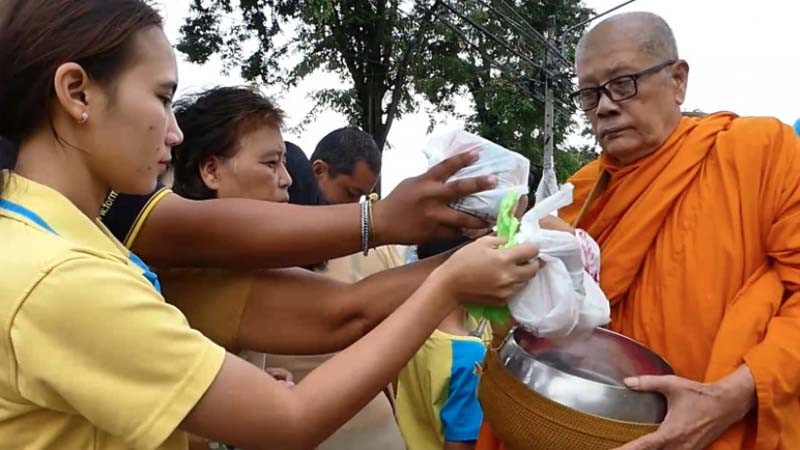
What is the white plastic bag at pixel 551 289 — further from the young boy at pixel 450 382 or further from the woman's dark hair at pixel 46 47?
the young boy at pixel 450 382

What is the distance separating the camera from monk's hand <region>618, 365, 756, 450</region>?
149cm

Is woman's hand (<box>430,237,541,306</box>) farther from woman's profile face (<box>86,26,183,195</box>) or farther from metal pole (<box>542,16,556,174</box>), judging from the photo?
metal pole (<box>542,16,556,174</box>)

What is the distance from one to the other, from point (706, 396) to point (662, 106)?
0.84 metres

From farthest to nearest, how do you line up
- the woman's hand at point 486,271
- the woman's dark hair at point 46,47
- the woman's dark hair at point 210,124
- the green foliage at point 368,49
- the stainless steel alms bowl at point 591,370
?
the green foliage at point 368,49 → the woman's dark hair at point 210,124 → the stainless steel alms bowl at point 591,370 → the woman's hand at point 486,271 → the woman's dark hair at point 46,47

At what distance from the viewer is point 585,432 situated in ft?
4.54

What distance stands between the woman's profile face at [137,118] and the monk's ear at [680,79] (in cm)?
146

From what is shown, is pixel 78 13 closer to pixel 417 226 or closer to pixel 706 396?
pixel 417 226

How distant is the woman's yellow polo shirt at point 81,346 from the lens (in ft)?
3.16

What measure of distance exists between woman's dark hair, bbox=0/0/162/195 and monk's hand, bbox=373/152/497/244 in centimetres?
68

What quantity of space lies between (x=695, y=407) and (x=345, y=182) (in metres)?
2.65

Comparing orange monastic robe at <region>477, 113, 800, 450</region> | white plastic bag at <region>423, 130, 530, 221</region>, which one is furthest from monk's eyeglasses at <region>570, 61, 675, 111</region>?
white plastic bag at <region>423, 130, 530, 221</region>

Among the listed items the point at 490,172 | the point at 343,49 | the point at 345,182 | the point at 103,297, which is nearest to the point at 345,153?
the point at 345,182

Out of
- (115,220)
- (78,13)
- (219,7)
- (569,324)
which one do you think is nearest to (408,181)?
(569,324)

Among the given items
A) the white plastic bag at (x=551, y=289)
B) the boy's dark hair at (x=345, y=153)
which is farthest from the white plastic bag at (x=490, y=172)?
the boy's dark hair at (x=345, y=153)
